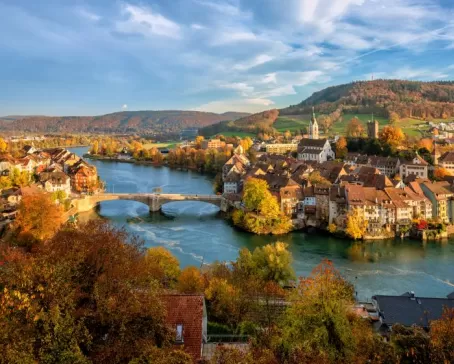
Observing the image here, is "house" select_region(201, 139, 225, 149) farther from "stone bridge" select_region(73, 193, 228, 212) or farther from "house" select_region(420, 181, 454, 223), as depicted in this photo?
"house" select_region(420, 181, 454, 223)

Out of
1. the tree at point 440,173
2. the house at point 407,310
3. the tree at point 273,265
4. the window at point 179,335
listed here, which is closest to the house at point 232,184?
the tree at point 440,173

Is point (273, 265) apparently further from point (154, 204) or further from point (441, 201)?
point (154, 204)

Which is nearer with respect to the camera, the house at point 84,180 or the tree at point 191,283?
the tree at point 191,283

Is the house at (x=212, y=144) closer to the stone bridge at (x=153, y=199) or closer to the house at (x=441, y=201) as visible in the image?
the stone bridge at (x=153, y=199)

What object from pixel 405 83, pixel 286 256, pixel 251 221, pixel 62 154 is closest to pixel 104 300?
pixel 286 256

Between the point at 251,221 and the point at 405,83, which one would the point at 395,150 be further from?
the point at 405,83

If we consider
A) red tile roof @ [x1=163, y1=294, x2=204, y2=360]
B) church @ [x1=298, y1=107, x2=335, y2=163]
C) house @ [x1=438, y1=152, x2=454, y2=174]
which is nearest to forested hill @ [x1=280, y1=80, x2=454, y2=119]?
church @ [x1=298, y1=107, x2=335, y2=163]

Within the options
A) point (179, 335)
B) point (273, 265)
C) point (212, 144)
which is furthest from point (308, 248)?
point (212, 144)
